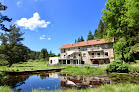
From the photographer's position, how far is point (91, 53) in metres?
33.1

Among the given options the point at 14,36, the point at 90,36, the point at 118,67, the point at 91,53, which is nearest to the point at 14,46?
the point at 14,36

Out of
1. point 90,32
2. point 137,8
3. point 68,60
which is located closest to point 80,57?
point 68,60

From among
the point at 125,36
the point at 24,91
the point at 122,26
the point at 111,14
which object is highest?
the point at 111,14

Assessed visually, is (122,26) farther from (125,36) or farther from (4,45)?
(4,45)

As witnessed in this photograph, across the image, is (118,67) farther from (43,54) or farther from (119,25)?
(43,54)

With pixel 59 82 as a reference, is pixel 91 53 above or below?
above

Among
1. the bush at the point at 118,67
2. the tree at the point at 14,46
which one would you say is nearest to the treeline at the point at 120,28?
the bush at the point at 118,67

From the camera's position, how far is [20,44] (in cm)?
4147

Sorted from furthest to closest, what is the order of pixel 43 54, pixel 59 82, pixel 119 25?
1. pixel 43 54
2. pixel 119 25
3. pixel 59 82

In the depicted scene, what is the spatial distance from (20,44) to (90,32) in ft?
145

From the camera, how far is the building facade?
29.4 meters

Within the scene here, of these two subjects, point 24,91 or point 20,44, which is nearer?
point 24,91

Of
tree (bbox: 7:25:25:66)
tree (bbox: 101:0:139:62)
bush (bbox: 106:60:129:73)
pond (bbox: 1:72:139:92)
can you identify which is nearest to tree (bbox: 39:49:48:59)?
tree (bbox: 7:25:25:66)

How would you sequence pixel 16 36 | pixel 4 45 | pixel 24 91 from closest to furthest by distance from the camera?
pixel 24 91
pixel 4 45
pixel 16 36
